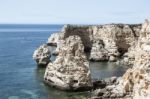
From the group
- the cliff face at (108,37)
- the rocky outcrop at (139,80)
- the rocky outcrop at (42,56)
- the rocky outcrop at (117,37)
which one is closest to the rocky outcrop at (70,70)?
the rocky outcrop at (139,80)

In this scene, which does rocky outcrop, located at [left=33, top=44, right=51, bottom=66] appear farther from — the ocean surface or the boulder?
the boulder

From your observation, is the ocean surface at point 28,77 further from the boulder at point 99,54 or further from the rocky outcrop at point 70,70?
the boulder at point 99,54

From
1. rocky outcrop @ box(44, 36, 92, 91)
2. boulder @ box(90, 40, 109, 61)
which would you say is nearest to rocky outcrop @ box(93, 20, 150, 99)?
rocky outcrop @ box(44, 36, 92, 91)

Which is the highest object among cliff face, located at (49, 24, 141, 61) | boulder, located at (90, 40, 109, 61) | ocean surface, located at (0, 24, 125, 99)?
cliff face, located at (49, 24, 141, 61)

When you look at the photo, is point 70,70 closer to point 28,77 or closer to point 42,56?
point 28,77

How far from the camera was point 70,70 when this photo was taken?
218ft

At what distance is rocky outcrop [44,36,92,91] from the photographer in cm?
6475

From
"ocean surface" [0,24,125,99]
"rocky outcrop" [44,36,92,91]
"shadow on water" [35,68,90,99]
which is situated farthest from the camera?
"rocky outcrop" [44,36,92,91]

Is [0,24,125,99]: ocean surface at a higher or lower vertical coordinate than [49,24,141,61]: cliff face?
lower

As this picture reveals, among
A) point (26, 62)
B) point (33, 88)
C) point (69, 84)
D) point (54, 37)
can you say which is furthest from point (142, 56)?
point (54, 37)

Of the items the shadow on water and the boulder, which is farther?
the boulder

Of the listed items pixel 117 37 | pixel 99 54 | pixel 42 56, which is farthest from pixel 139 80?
pixel 117 37

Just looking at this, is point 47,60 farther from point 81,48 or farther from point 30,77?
point 81,48

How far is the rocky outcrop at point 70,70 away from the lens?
64.8 m
